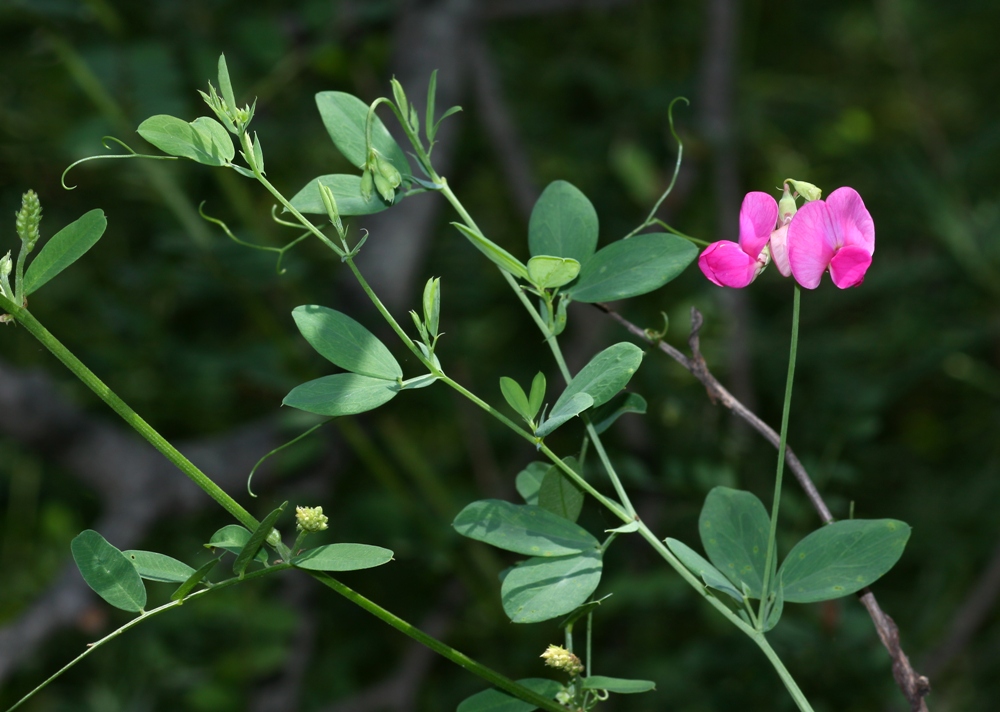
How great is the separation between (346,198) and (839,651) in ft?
2.18

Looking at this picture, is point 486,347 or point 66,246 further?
point 486,347

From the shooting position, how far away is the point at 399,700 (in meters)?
1.20

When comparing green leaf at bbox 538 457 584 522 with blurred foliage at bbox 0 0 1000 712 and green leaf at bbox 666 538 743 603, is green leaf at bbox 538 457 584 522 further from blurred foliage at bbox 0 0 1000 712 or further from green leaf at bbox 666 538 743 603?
blurred foliage at bbox 0 0 1000 712

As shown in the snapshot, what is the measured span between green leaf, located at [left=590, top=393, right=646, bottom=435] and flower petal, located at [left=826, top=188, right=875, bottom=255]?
0.11 metres

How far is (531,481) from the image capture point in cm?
44

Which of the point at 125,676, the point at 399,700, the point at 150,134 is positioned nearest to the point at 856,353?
the point at 399,700

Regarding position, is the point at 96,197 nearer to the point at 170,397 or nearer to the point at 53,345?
the point at 170,397

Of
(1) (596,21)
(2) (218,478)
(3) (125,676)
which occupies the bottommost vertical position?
(3) (125,676)

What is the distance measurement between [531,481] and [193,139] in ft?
0.70

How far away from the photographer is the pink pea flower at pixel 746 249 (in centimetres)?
37

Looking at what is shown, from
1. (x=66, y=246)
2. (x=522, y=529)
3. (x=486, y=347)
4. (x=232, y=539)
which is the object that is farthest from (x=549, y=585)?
(x=486, y=347)

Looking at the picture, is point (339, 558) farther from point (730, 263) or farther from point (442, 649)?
point (730, 263)

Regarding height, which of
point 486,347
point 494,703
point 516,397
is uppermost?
point 516,397

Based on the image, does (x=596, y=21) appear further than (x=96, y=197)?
Yes
